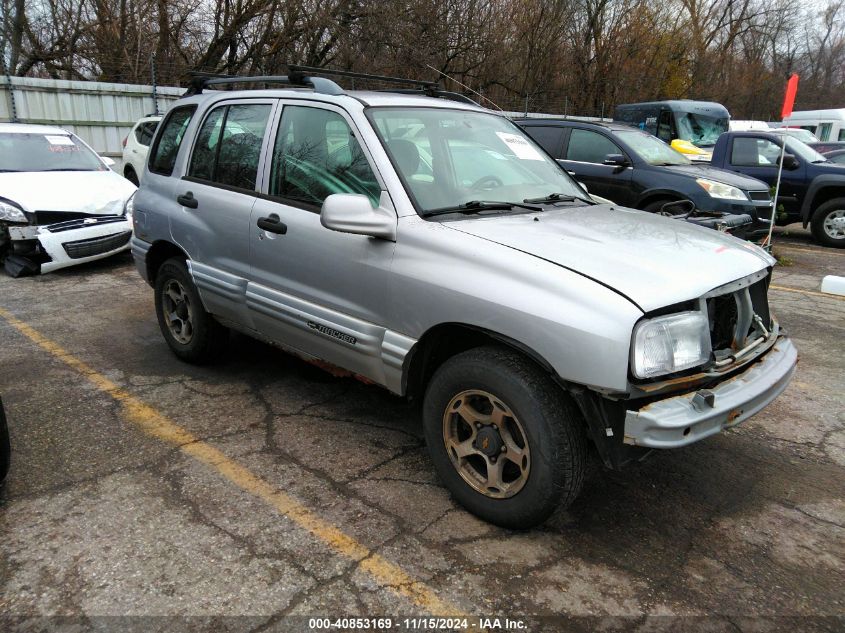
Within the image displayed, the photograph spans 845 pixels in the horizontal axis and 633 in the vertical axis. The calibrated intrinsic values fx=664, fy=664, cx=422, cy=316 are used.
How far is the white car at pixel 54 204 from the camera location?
725 cm

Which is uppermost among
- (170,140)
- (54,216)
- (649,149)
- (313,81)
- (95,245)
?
(313,81)

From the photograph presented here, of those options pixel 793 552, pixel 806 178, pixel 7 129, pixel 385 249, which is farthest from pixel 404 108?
pixel 806 178

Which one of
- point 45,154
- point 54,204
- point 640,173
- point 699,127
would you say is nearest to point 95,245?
point 54,204

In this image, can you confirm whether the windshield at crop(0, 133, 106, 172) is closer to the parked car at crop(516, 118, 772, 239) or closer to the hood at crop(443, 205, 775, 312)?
the parked car at crop(516, 118, 772, 239)

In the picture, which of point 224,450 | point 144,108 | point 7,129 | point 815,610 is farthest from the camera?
point 144,108

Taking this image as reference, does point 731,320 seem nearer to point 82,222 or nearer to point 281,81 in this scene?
point 281,81

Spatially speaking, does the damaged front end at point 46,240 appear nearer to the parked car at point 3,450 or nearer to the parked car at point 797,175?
the parked car at point 3,450

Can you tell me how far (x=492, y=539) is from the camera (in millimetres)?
2820

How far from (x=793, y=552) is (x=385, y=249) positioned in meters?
2.20

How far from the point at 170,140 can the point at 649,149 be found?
6768 millimetres

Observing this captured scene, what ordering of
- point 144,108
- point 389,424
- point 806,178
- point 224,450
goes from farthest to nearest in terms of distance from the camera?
point 144,108
point 806,178
point 389,424
point 224,450

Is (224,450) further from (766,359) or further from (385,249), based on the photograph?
(766,359)

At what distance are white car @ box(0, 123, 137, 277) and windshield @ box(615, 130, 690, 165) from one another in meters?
6.56

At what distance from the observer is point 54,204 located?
7.46 m
